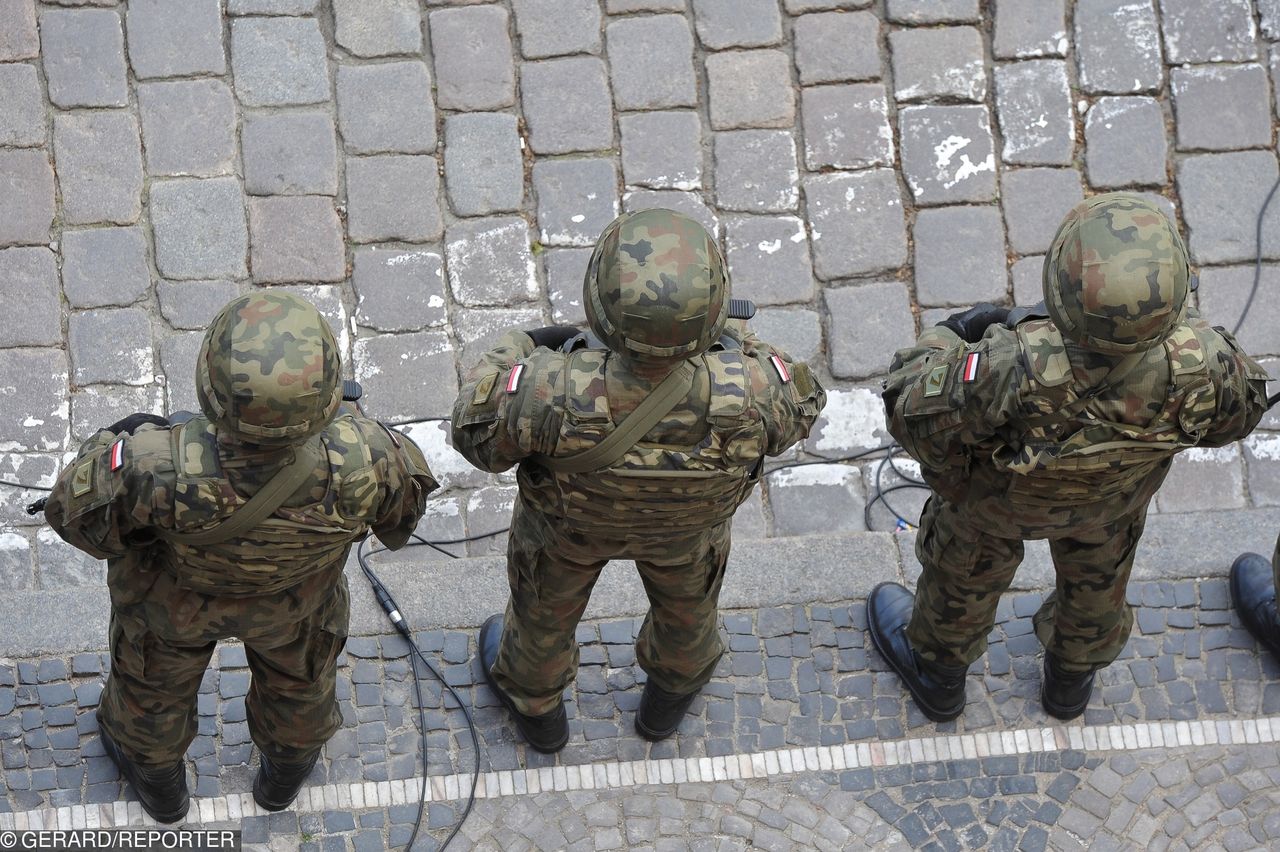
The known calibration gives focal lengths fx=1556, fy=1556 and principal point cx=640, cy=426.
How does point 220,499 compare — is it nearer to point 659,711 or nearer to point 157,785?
point 157,785

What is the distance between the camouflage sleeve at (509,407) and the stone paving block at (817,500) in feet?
6.59

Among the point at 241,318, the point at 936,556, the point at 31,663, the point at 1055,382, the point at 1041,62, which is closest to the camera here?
the point at 241,318

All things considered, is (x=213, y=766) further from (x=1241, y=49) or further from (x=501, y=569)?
(x=1241, y=49)

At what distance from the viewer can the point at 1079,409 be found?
4.51 metres

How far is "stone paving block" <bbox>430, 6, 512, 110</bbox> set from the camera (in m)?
7.15

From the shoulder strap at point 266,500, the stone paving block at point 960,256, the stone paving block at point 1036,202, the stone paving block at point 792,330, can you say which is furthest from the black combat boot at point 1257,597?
the shoulder strap at point 266,500

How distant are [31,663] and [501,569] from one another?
1786 mm

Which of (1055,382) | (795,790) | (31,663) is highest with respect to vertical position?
(1055,382)

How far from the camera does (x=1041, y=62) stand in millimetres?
7344

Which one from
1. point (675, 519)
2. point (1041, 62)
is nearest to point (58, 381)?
point (675, 519)

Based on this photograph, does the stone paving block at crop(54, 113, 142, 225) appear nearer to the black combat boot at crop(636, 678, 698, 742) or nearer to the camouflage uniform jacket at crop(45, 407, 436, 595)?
the camouflage uniform jacket at crop(45, 407, 436, 595)

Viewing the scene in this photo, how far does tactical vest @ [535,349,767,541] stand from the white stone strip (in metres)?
1.50

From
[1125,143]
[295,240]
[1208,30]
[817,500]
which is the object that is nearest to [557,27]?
[295,240]

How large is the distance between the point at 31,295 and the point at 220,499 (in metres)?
2.86
